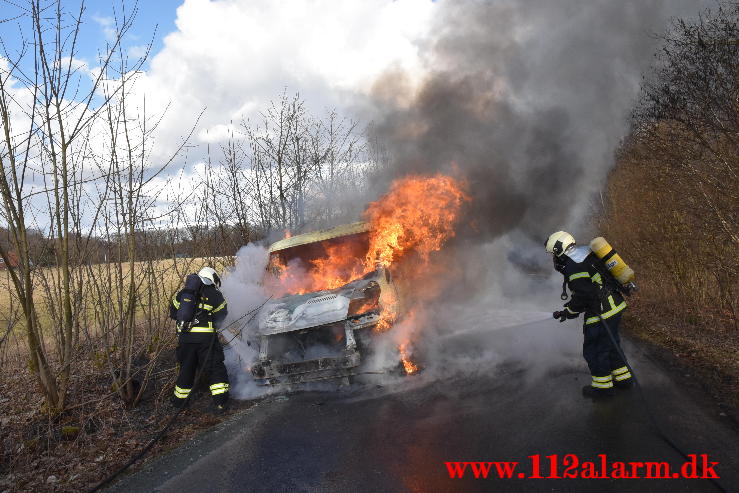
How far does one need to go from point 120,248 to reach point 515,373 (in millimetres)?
5345

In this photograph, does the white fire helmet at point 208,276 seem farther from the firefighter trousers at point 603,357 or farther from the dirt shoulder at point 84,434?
the firefighter trousers at point 603,357

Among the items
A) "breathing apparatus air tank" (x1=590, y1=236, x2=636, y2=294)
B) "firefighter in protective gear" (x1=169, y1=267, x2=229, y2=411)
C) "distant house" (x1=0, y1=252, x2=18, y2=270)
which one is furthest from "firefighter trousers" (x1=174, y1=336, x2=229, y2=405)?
"breathing apparatus air tank" (x1=590, y1=236, x2=636, y2=294)

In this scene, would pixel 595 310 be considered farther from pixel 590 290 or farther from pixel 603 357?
pixel 603 357

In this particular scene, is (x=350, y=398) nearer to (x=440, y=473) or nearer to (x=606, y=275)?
(x=440, y=473)

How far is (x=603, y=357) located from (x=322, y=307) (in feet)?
11.3

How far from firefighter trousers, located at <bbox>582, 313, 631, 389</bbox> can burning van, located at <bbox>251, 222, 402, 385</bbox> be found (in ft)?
8.65

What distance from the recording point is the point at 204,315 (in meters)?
5.77

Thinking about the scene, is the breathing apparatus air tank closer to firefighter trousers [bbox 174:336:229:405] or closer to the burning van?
the burning van

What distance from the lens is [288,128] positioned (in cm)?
1396

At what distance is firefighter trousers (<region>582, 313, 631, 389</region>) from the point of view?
4.80 meters

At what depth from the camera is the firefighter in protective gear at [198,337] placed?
5.64m

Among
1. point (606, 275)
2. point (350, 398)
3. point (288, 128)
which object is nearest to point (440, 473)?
point (350, 398)

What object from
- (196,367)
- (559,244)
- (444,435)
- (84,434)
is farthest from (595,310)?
(84,434)

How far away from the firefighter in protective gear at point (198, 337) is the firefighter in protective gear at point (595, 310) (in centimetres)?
435
